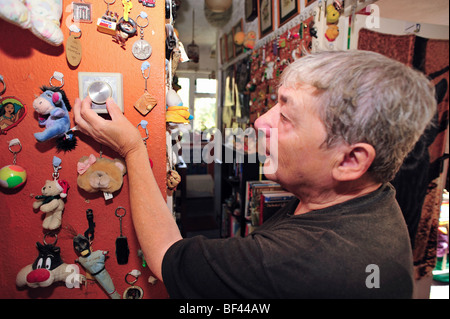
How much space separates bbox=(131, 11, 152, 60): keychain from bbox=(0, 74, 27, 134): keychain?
361 millimetres

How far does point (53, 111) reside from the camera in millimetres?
732

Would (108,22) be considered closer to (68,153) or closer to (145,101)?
(145,101)

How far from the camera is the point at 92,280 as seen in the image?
89 centimetres

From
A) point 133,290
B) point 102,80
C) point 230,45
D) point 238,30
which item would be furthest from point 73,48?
point 230,45

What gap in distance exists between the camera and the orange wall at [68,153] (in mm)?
753

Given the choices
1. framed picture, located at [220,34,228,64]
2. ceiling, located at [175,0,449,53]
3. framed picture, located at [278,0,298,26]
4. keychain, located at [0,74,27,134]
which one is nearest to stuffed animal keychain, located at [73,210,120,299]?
keychain, located at [0,74,27,134]

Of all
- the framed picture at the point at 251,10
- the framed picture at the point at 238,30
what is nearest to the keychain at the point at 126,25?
the framed picture at the point at 251,10

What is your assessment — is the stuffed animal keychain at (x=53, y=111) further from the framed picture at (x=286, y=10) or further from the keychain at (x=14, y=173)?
the framed picture at (x=286, y=10)

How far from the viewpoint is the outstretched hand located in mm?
737

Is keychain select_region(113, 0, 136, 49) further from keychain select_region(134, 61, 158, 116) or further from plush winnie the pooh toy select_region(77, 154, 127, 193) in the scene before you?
plush winnie the pooh toy select_region(77, 154, 127, 193)

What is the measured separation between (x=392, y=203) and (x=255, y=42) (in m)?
2.44

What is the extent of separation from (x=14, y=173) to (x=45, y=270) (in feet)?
1.03
